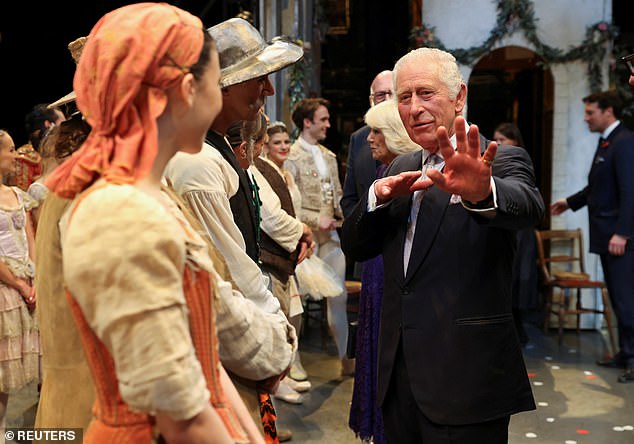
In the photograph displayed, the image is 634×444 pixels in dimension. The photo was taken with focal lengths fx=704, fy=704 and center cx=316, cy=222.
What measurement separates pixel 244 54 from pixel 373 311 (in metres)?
2.00

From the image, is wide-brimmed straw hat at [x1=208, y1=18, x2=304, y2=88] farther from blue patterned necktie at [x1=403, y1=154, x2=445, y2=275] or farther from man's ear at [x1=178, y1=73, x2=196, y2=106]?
man's ear at [x1=178, y1=73, x2=196, y2=106]

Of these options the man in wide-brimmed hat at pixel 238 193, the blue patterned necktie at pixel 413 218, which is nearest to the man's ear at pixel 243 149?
the man in wide-brimmed hat at pixel 238 193

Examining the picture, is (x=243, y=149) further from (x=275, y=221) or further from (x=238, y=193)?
(x=275, y=221)

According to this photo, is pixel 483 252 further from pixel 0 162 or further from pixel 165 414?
pixel 0 162

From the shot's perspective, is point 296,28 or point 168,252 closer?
point 168,252

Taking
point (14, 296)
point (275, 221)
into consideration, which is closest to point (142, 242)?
point (275, 221)

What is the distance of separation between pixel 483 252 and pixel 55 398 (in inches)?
51.4

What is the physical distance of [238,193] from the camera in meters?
2.28

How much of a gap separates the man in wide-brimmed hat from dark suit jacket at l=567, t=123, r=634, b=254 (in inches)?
168

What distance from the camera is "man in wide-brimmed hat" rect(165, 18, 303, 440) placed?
1630 mm

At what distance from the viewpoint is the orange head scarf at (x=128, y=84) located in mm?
1186

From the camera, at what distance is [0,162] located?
4.08 meters

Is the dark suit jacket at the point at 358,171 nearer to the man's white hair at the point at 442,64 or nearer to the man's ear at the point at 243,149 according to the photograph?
the man's ear at the point at 243,149

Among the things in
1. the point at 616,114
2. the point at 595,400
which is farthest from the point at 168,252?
the point at 616,114
